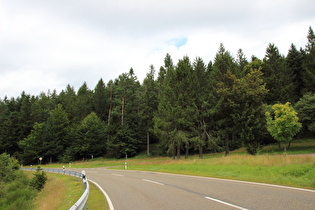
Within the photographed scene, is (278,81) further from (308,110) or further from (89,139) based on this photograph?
(89,139)

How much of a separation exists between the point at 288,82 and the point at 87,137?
53487mm

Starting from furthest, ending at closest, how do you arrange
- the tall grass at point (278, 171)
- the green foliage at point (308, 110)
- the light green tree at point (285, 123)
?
the green foliage at point (308, 110), the light green tree at point (285, 123), the tall grass at point (278, 171)

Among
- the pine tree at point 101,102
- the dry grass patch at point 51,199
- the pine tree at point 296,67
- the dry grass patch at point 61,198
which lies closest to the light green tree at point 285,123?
the dry grass patch at point 61,198

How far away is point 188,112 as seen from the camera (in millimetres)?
32656

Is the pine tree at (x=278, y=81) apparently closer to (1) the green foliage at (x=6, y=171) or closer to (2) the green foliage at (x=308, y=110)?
(2) the green foliage at (x=308, y=110)

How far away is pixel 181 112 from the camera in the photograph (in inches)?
1276

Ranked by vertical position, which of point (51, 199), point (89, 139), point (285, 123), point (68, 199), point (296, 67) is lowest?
point (51, 199)

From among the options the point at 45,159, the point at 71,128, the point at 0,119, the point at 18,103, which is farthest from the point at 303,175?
the point at 18,103

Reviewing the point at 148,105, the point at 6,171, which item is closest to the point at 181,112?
the point at 148,105

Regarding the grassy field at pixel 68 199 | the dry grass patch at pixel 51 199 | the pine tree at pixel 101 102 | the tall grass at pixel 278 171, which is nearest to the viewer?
the grassy field at pixel 68 199

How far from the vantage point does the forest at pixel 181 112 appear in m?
32.6

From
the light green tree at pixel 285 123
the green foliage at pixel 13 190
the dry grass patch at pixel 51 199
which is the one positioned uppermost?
the light green tree at pixel 285 123

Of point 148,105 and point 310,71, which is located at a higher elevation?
point 310,71

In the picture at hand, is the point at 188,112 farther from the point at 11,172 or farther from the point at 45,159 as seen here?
the point at 45,159
